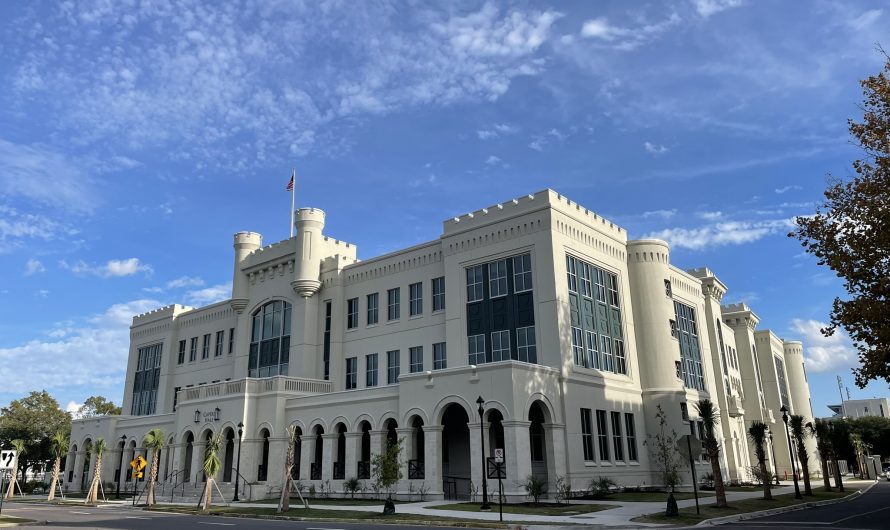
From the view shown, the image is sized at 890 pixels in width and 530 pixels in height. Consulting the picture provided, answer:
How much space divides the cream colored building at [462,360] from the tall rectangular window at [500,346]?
8 centimetres

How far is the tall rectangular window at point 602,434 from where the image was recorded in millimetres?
38156

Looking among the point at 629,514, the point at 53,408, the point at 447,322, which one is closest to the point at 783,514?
the point at 629,514

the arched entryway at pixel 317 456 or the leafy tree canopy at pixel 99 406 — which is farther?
the leafy tree canopy at pixel 99 406

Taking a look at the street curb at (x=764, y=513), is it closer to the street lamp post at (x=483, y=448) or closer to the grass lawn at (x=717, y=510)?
the grass lawn at (x=717, y=510)

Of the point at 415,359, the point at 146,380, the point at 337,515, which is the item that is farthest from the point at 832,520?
the point at 146,380

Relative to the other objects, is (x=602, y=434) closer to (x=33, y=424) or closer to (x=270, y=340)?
(x=270, y=340)

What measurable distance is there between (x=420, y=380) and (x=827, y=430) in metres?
30.0

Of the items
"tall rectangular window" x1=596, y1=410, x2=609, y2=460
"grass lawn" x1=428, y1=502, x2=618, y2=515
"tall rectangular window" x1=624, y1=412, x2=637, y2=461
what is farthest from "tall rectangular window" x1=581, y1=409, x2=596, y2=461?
"grass lawn" x1=428, y1=502, x2=618, y2=515

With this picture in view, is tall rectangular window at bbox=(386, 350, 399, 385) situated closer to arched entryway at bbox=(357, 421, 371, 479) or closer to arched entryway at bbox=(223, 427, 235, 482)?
arched entryway at bbox=(357, 421, 371, 479)

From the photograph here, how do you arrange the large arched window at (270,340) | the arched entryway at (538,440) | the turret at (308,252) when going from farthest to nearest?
the large arched window at (270,340) < the turret at (308,252) < the arched entryway at (538,440)

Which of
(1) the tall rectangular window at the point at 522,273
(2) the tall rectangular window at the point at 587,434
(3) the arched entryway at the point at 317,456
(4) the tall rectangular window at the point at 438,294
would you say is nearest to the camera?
(2) the tall rectangular window at the point at 587,434

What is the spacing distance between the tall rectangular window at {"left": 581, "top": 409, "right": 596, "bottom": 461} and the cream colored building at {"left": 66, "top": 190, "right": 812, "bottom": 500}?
96 millimetres

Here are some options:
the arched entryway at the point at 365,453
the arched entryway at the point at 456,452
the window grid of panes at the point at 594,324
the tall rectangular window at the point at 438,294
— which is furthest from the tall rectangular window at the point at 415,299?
the window grid of panes at the point at 594,324

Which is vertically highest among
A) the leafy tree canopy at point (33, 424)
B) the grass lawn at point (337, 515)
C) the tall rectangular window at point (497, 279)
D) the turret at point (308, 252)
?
the turret at point (308, 252)
